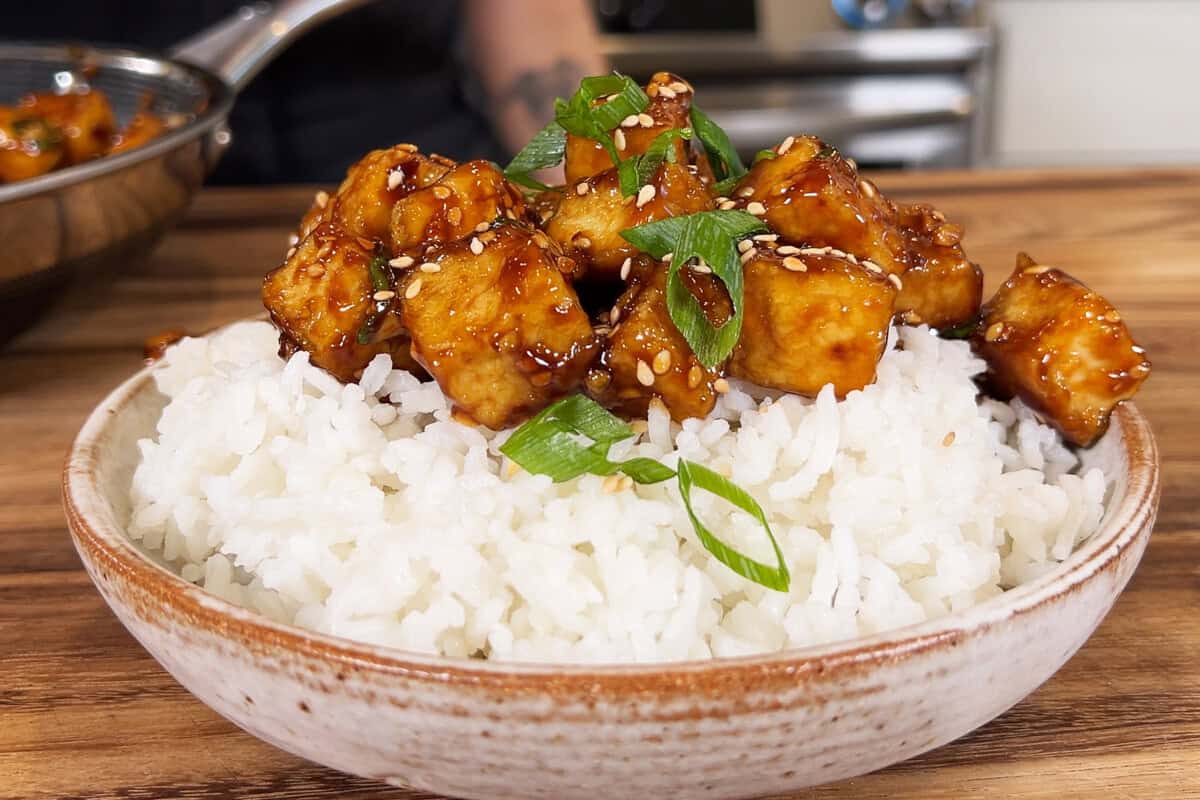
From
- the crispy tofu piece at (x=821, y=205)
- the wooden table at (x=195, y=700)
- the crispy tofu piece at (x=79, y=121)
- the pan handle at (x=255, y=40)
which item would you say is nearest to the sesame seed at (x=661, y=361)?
the crispy tofu piece at (x=821, y=205)

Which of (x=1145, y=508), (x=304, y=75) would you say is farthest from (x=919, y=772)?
(x=304, y=75)

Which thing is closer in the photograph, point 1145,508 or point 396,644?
point 396,644

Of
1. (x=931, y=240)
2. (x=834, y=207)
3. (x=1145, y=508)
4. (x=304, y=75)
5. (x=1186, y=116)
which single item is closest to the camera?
(x=1145, y=508)

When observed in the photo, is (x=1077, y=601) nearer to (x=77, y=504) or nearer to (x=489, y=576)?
(x=489, y=576)

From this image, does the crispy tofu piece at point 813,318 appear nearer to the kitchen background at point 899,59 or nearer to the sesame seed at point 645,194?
the sesame seed at point 645,194

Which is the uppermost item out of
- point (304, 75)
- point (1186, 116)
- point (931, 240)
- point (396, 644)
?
point (931, 240)

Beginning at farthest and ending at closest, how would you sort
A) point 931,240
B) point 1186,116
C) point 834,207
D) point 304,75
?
point 1186,116 → point 304,75 → point 931,240 → point 834,207

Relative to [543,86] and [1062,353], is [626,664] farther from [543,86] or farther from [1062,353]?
[543,86]
